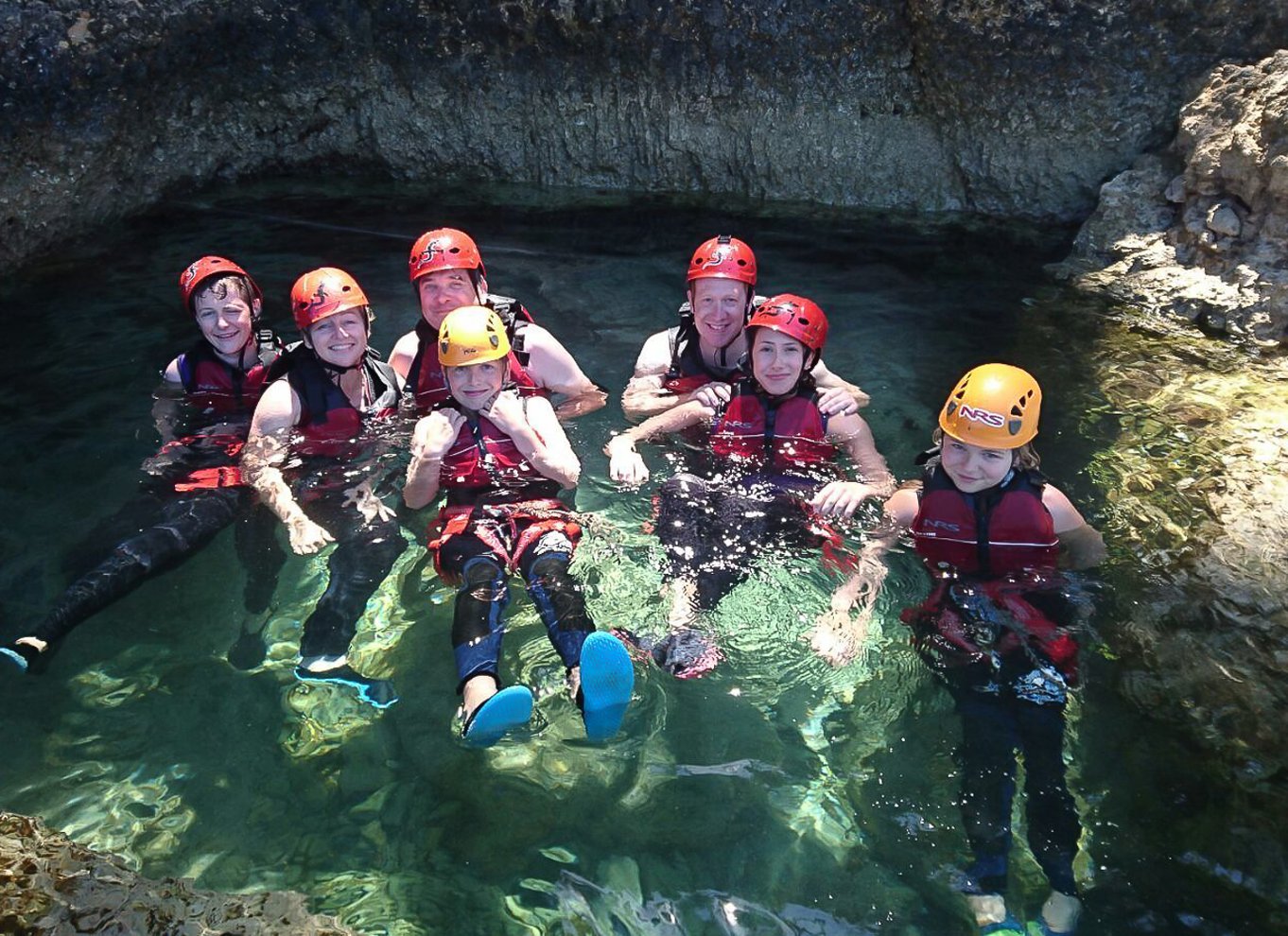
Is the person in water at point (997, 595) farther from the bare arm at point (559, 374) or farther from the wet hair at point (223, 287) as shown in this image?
the wet hair at point (223, 287)

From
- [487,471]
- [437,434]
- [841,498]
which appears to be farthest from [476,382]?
[841,498]

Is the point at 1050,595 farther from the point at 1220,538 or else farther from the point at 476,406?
the point at 476,406

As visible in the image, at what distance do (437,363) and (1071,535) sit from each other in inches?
146

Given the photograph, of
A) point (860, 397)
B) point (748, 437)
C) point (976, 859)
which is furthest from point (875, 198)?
point (976, 859)

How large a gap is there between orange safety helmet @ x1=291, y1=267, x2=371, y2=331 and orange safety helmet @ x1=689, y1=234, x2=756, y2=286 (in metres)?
1.92

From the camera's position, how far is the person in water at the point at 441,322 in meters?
6.06

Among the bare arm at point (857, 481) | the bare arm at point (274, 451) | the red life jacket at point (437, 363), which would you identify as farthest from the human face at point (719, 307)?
the bare arm at point (274, 451)

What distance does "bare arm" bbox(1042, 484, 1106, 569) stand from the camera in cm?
473

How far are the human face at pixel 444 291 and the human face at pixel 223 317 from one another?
1.05 meters

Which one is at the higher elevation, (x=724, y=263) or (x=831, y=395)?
(x=724, y=263)

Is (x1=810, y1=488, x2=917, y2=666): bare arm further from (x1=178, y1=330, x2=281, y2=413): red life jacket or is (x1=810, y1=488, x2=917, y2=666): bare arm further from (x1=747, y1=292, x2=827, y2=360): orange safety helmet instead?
(x1=178, y1=330, x2=281, y2=413): red life jacket

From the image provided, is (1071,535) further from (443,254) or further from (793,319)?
(443,254)

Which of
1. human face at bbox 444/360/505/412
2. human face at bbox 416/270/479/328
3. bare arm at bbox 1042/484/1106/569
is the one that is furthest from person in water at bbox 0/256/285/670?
bare arm at bbox 1042/484/1106/569

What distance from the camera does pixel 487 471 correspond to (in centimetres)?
515
